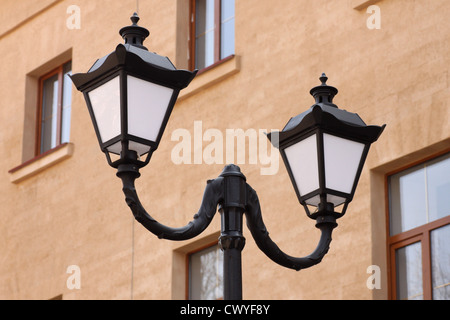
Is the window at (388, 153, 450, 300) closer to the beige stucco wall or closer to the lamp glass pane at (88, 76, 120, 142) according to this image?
the beige stucco wall

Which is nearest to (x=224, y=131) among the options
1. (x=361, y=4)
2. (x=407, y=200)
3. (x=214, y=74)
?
(x=214, y=74)

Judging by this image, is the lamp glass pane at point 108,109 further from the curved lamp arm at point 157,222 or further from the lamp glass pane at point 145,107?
the curved lamp arm at point 157,222

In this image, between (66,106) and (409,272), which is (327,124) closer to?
(409,272)

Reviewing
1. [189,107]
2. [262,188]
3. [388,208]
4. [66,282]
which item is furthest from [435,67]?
[66,282]

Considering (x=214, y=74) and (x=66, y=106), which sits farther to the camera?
(x=66, y=106)

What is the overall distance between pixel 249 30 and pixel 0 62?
578 cm

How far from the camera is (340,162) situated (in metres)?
7.25

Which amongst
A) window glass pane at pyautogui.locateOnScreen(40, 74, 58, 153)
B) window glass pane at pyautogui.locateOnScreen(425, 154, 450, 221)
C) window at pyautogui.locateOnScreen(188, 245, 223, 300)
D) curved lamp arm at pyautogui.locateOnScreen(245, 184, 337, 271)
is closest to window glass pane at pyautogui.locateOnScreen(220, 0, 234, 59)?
window at pyautogui.locateOnScreen(188, 245, 223, 300)

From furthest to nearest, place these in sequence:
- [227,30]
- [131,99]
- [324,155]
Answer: [227,30] < [324,155] < [131,99]

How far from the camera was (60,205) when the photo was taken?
51.3ft

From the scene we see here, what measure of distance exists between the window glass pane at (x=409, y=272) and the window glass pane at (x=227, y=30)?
3886 millimetres

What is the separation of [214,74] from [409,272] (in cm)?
388

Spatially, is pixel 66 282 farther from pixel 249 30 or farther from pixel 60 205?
pixel 249 30

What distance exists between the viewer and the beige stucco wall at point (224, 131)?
37.0 feet
